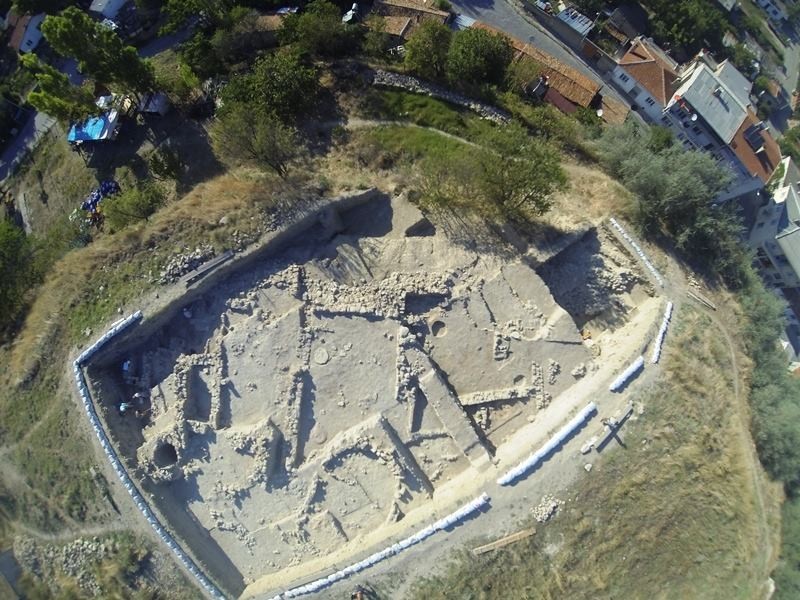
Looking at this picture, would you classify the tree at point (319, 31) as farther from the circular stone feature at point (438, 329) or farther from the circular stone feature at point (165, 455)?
the circular stone feature at point (165, 455)

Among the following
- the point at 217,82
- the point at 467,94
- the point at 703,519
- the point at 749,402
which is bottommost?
the point at 703,519

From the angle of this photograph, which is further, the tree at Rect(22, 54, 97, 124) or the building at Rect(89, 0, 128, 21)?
the building at Rect(89, 0, 128, 21)

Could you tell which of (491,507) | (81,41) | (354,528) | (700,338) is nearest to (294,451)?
(354,528)

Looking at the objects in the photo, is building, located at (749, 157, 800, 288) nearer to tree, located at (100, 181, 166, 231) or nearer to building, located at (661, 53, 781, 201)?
building, located at (661, 53, 781, 201)

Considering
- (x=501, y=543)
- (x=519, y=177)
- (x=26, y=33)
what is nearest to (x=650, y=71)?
(x=519, y=177)

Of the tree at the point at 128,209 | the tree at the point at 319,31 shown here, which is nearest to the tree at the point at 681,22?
the tree at the point at 319,31

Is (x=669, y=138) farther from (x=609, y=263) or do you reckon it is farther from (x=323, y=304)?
(x=323, y=304)

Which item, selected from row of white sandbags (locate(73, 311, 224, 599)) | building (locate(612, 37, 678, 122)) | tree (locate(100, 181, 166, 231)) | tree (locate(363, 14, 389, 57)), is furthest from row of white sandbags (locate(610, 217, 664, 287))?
tree (locate(100, 181, 166, 231))
